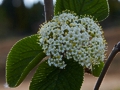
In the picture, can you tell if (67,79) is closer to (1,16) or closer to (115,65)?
(115,65)

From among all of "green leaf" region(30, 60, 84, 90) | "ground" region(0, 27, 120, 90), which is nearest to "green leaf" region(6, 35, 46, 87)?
"green leaf" region(30, 60, 84, 90)

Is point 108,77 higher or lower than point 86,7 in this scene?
higher

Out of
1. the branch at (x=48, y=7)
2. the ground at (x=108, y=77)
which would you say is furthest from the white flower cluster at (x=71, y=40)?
the ground at (x=108, y=77)

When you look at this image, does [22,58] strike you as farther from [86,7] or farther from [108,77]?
[108,77]

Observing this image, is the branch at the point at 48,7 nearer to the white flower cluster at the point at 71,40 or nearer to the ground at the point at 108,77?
the white flower cluster at the point at 71,40

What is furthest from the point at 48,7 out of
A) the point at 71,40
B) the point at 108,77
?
the point at 108,77

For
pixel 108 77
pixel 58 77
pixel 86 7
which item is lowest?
pixel 58 77

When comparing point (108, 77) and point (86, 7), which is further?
point (108, 77)
